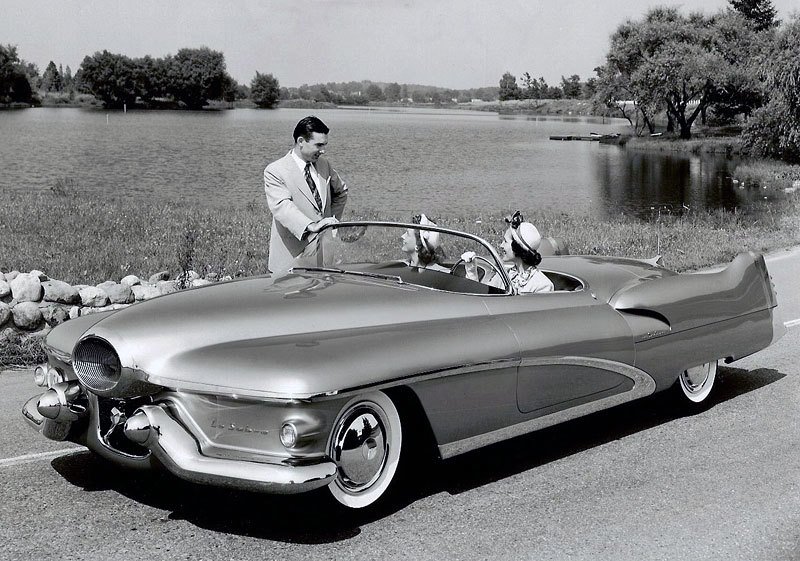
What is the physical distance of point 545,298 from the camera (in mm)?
5254

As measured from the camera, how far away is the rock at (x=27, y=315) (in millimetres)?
7910

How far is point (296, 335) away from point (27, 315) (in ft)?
15.3

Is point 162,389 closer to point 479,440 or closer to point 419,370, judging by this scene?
point 419,370

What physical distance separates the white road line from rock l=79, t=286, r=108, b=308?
3.37 m

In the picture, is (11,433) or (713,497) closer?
(713,497)

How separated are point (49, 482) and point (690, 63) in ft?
210

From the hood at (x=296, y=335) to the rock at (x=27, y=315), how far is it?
3714mm

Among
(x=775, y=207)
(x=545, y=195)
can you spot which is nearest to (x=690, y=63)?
(x=545, y=195)

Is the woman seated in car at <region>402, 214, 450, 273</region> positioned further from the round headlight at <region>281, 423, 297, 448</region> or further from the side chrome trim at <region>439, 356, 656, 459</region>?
the round headlight at <region>281, 423, 297, 448</region>

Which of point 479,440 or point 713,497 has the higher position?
point 479,440

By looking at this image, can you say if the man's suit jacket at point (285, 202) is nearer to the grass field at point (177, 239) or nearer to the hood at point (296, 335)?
the hood at point (296, 335)

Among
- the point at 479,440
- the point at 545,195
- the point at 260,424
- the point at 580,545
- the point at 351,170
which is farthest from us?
the point at 351,170

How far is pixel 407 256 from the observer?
5242mm

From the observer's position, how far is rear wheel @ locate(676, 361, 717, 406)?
6.19 m
